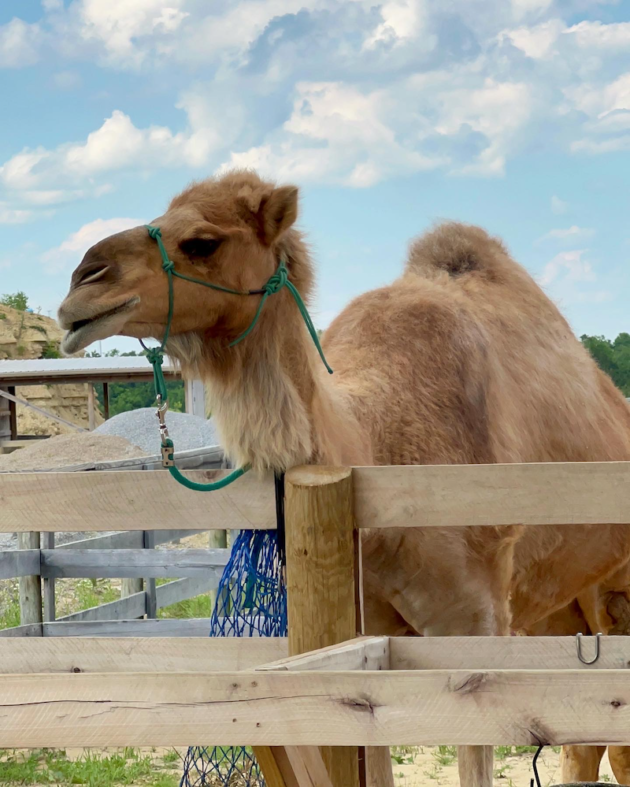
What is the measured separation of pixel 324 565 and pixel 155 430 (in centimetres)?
1752

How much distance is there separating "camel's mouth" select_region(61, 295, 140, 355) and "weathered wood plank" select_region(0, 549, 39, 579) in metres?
3.10

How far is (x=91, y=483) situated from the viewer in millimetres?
2961

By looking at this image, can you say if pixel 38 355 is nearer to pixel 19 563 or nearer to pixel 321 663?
pixel 19 563

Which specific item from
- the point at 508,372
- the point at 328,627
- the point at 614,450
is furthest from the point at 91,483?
the point at 614,450

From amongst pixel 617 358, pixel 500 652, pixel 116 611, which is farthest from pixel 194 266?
pixel 617 358

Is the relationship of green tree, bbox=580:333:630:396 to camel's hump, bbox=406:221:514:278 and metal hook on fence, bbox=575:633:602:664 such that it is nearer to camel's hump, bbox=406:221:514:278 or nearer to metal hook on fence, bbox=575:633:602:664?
camel's hump, bbox=406:221:514:278

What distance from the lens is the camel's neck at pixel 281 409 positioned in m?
3.21

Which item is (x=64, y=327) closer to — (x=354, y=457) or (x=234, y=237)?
(x=234, y=237)

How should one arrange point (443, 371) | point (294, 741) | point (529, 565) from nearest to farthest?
point (294, 741) < point (443, 371) < point (529, 565)

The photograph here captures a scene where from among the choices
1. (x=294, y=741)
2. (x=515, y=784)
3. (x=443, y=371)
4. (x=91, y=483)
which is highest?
(x=443, y=371)

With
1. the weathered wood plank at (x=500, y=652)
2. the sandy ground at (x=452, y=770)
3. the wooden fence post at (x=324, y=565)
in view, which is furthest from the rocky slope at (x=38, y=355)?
the weathered wood plank at (x=500, y=652)

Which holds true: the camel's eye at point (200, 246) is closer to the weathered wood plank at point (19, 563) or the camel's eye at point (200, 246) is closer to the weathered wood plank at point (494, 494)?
the weathered wood plank at point (494, 494)

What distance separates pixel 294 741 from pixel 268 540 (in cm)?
124

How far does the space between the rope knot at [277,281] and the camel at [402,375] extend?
24 mm
